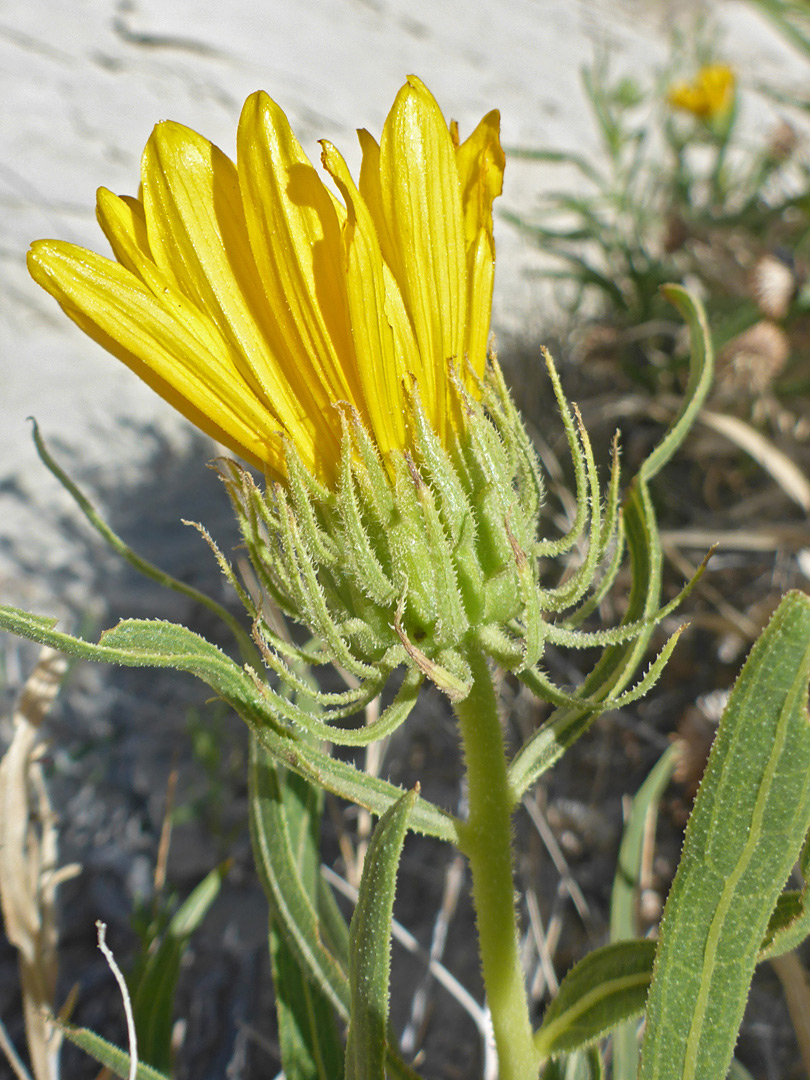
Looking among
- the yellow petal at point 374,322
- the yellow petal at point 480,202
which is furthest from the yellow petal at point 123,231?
the yellow petal at point 480,202

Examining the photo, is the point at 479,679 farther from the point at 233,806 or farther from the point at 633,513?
the point at 233,806

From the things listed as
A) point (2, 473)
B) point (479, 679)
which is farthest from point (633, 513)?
point (2, 473)

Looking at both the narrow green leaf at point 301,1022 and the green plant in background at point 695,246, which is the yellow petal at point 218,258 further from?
the green plant in background at point 695,246

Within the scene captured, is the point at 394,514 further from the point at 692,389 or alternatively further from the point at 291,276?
the point at 692,389

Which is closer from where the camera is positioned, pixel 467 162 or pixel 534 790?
pixel 467 162

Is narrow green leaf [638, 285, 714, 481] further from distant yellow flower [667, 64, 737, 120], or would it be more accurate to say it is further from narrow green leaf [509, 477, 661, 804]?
distant yellow flower [667, 64, 737, 120]

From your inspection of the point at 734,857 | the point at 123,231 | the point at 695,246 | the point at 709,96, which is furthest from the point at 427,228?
the point at 709,96

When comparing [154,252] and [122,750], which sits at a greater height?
[154,252]
